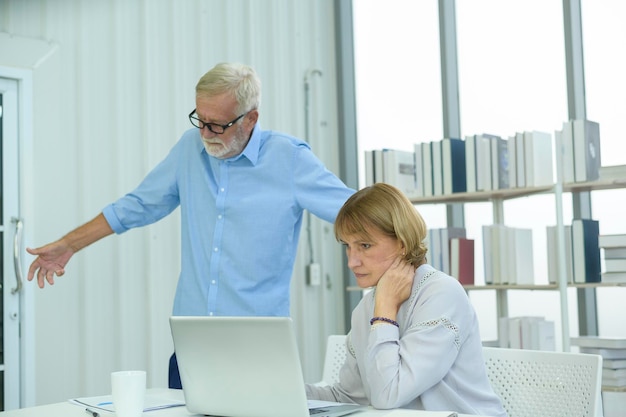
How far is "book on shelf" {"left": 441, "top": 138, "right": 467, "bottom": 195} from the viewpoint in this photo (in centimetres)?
378

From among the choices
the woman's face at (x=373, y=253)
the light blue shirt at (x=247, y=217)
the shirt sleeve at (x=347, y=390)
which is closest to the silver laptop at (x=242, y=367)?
the shirt sleeve at (x=347, y=390)

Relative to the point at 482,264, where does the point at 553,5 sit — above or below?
above

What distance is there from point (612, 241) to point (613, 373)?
532 mm

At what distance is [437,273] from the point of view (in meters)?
1.74

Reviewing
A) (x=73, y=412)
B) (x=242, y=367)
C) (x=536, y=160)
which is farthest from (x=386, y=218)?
(x=536, y=160)

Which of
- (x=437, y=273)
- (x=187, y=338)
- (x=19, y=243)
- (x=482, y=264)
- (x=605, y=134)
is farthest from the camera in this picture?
(x=482, y=264)

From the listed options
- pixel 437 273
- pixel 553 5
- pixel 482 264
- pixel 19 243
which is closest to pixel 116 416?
pixel 437 273

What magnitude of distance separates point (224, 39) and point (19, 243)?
1.51 meters

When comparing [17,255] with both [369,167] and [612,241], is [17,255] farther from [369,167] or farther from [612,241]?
[612,241]

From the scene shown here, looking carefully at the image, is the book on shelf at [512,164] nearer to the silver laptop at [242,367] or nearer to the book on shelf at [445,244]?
the book on shelf at [445,244]

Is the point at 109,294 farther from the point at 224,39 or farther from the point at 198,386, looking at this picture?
the point at 198,386

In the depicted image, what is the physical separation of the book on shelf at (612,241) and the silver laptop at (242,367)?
2.11 m

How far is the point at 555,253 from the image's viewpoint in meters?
3.47

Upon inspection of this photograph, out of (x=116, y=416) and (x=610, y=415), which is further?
(x=610, y=415)
